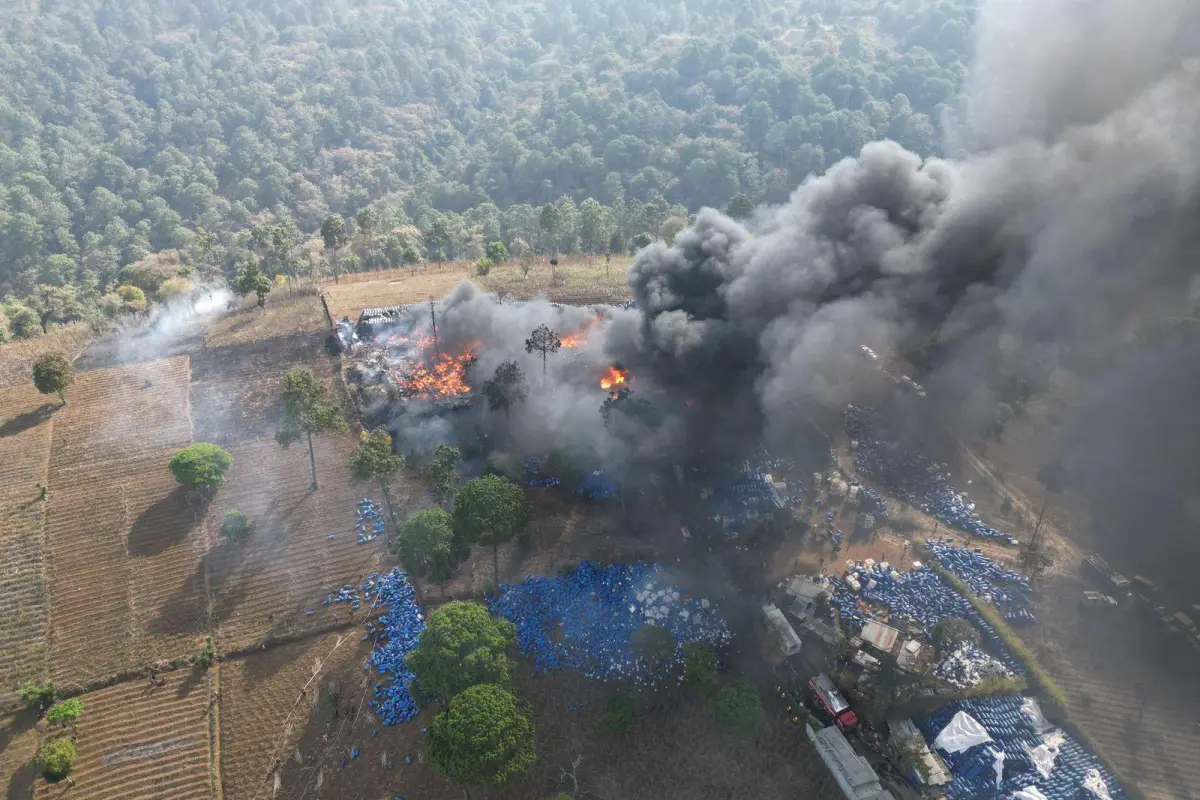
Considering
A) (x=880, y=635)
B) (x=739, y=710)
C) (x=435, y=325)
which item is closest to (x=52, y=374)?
(x=435, y=325)

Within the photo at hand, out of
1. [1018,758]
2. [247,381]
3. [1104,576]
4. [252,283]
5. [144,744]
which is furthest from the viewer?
[252,283]

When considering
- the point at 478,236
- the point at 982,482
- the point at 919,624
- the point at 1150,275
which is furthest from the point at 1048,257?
the point at 478,236

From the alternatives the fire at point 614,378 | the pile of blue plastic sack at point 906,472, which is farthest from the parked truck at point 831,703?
the fire at point 614,378

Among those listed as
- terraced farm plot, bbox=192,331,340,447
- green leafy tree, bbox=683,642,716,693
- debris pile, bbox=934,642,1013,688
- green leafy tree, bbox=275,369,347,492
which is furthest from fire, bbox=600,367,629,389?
debris pile, bbox=934,642,1013,688

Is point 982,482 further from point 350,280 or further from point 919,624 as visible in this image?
point 350,280

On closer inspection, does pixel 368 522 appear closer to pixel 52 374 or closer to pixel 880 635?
pixel 52 374

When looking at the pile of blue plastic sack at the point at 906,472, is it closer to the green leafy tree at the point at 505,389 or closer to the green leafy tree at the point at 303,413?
the green leafy tree at the point at 505,389
